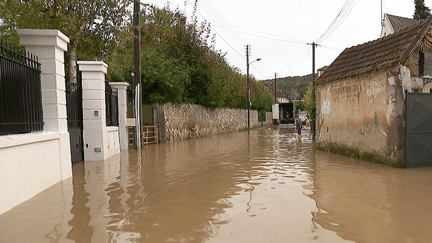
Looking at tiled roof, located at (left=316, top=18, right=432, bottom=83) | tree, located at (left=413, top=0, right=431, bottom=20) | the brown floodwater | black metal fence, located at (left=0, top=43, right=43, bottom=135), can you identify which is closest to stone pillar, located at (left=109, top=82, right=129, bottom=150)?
the brown floodwater

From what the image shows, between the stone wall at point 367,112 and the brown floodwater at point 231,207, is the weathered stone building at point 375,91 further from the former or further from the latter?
the brown floodwater at point 231,207

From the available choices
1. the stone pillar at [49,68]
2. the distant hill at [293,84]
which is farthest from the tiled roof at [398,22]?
the distant hill at [293,84]

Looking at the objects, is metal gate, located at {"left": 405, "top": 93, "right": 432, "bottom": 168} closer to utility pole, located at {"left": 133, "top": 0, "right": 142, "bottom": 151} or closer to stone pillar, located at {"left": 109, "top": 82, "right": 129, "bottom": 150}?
utility pole, located at {"left": 133, "top": 0, "right": 142, "bottom": 151}

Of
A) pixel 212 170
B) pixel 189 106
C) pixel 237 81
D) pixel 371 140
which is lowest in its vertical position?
pixel 212 170

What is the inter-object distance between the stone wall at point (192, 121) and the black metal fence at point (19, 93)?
37.1 feet

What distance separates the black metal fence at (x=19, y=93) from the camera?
554cm

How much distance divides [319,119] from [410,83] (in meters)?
5.13

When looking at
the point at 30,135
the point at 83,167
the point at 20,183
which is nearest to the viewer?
the point at 20,183

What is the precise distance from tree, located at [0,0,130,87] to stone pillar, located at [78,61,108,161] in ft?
13.5

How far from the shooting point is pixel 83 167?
942cm

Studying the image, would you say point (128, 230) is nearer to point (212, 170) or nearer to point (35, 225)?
point (35, 225)

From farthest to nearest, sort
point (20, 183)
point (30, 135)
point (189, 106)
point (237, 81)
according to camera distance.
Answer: point (237, 81)
point (189, 106)
point (30, 135)
point (20, 183)

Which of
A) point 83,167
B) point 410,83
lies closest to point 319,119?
point 410,83

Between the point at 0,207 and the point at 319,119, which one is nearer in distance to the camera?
the point at 0,207
